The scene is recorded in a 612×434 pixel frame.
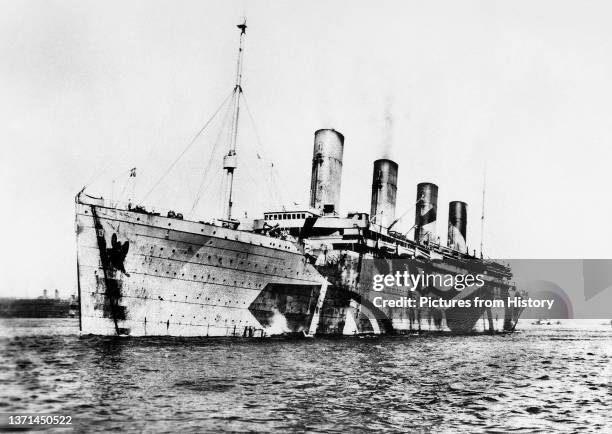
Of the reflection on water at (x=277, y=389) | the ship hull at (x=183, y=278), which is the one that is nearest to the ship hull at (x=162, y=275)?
the ship hull at (x=183, y=278)

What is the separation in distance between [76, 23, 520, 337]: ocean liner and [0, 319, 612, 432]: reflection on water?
1.67m

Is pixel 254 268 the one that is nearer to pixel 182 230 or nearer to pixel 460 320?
pixel 182 230

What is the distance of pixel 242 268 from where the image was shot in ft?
66.3

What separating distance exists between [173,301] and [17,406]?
11.7 metres

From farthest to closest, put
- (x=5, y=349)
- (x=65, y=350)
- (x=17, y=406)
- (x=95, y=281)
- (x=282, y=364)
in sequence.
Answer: (x=95, y=281) < (x=65, y=350) < (x=282, y=364) < (x=17, y=406) < (x=5, y=349)

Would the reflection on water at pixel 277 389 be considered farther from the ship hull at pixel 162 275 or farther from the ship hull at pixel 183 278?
the ship hull at pixel 183 278

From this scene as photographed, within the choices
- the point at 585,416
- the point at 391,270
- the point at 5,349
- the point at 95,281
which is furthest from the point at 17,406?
the point at 391,270

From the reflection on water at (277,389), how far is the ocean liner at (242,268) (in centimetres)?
167

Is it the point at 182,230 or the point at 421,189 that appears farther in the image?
the point at 421,189

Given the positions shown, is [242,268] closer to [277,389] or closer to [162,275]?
Result: [162,275]

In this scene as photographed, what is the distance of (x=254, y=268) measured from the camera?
812 inches

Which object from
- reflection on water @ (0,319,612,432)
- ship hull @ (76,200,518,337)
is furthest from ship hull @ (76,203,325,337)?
reflection on water @ (0,319,612,432)

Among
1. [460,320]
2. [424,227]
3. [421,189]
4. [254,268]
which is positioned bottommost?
[460,320]

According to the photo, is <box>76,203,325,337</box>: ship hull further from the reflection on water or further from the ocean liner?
the reflection on water
